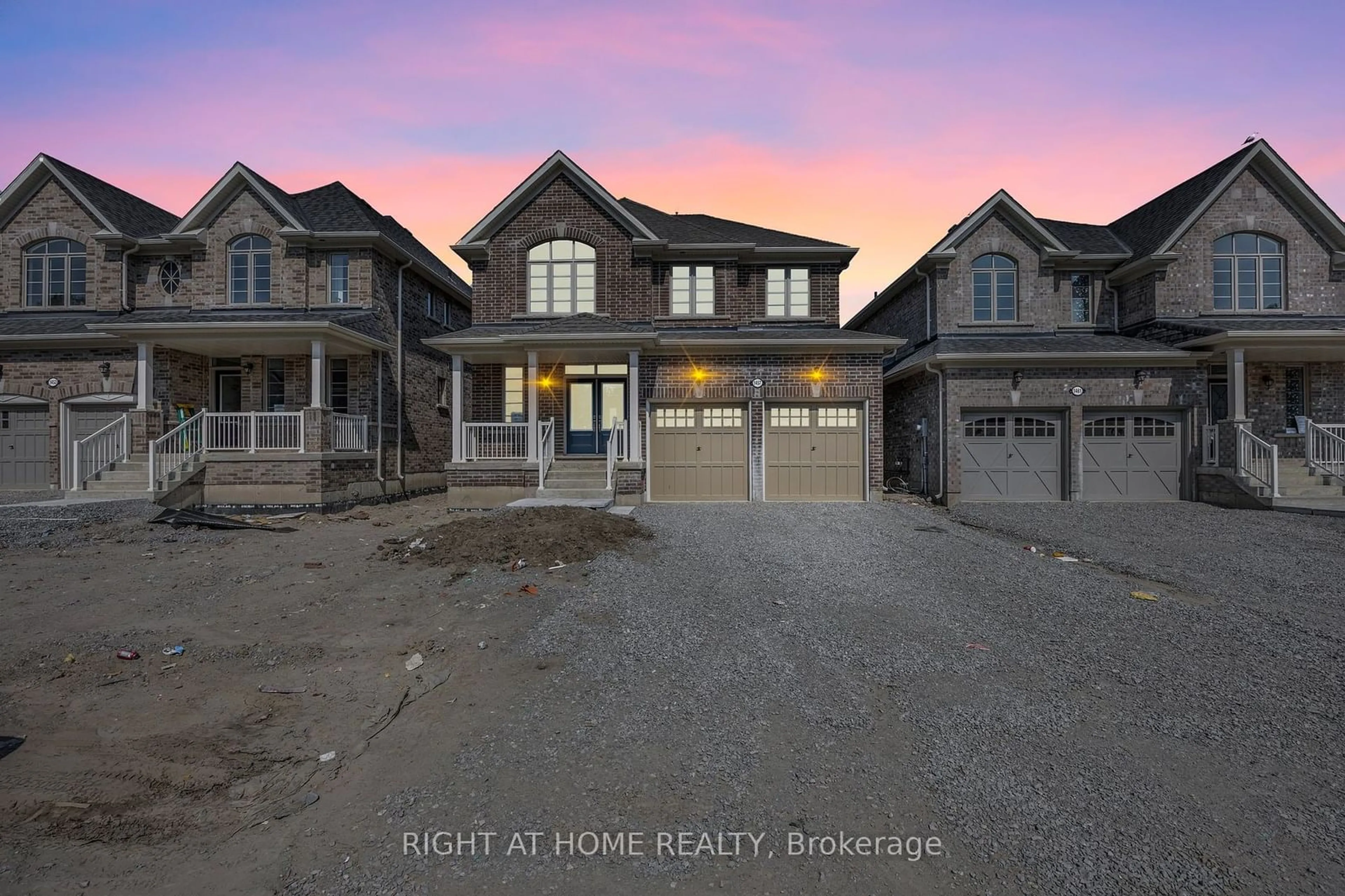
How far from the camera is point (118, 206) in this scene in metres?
17.3

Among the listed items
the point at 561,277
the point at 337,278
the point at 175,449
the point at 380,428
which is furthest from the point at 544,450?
the point at 175,449

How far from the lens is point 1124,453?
14625 mm

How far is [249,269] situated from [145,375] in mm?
3905

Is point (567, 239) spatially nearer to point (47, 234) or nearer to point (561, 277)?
point (561, 277)

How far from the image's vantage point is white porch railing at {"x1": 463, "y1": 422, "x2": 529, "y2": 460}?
1392 centimetres

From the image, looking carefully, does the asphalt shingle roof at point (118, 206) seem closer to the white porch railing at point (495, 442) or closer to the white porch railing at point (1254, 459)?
the white porch railing at point (495, 442)

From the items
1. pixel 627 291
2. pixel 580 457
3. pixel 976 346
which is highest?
pixel 627 291

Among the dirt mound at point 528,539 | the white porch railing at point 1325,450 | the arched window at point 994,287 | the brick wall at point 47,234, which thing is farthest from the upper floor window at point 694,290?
the brick wall at point 47,234

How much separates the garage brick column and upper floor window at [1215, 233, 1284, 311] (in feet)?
64.2

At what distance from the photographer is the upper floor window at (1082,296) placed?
16672 mm

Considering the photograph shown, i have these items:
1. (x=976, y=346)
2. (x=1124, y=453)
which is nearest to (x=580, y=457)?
(x=976, y=346)

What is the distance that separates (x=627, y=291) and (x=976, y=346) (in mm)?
8831

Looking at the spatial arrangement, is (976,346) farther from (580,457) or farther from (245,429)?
(245,429)

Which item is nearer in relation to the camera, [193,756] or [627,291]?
[193,756]
